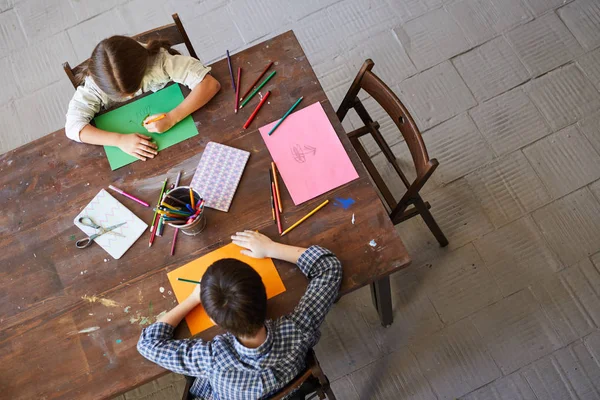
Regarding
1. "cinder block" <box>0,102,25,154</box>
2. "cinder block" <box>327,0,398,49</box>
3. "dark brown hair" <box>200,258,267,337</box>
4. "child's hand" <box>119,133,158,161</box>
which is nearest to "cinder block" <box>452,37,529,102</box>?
"cinder block" <box>327,0,398,49</box>

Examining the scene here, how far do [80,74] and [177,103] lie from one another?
1.25 feet

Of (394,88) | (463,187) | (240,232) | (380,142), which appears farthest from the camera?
(394,88)

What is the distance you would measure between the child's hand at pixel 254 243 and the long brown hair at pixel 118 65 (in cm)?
60

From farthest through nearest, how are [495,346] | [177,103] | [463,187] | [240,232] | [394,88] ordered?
[394,88]
[463,187]
[495,346]
[177,103]
[240,232]

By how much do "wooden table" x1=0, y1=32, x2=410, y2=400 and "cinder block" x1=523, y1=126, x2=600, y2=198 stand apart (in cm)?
126

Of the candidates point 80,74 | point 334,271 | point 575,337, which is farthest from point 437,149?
point 80,74

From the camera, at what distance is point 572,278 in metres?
2.14

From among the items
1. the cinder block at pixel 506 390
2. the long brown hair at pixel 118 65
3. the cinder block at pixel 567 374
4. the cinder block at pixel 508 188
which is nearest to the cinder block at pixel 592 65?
the cinder block at pixel 508 188

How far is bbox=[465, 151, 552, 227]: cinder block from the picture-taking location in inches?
89.4

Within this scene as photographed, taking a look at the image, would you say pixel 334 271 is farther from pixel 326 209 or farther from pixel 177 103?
pixel 177 103

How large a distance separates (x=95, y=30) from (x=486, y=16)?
2.18 meters

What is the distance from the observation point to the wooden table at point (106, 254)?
1399 millimetres

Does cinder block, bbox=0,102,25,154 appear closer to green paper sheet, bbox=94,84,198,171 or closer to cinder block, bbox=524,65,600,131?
green paper sheet, bbox=94,84,198,171

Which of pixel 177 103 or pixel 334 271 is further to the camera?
pixel 177 103
